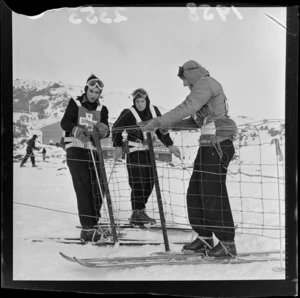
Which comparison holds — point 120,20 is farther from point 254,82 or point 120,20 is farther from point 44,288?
point 44,288

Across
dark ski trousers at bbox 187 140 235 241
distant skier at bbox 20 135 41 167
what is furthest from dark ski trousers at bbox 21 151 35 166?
dark ski trousers at bbox 187 140 235 241

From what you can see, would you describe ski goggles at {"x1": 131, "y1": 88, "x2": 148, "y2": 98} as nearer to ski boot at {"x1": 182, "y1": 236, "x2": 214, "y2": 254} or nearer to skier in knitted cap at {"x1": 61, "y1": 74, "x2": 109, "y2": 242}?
skier in knitted cap at {"x1": 61, "y1": 74, "x2": 109, "y2": 242}

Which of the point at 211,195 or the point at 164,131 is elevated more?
the point at 164,131

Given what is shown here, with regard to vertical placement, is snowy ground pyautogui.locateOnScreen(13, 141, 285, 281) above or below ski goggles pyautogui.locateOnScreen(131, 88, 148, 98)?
below

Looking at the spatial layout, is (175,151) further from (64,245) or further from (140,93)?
(64,245)

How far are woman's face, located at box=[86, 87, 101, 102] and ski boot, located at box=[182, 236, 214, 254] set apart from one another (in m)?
0.67

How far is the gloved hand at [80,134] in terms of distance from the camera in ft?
6.70

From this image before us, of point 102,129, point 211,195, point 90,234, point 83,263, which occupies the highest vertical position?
point 102,129

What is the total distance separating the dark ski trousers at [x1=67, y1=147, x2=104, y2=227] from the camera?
6.76ft

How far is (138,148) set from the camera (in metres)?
2.05

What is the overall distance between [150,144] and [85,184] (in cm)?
30

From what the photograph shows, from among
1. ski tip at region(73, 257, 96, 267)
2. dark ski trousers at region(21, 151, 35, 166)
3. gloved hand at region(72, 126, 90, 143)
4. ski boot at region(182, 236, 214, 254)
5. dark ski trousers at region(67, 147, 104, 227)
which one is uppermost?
gloved hand at region(72, 126, 90, 143)

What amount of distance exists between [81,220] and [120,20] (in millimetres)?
791

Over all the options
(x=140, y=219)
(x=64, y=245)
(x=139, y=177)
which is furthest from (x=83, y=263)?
(x=139, y=177)
